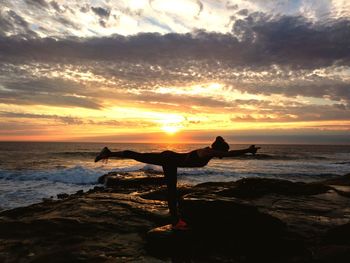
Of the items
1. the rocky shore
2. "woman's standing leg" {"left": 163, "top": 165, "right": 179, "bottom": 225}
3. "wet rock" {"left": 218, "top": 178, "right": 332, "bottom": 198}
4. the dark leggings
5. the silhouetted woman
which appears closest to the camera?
the rocky shore

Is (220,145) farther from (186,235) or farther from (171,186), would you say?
(186,235)

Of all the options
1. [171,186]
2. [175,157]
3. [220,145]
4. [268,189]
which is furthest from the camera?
[268,189]

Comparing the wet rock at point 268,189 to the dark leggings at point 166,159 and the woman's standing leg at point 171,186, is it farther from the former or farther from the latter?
the dark leggings at point 166,159

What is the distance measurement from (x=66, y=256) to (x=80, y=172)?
28.7 m

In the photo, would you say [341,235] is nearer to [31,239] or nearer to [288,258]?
[288,258]

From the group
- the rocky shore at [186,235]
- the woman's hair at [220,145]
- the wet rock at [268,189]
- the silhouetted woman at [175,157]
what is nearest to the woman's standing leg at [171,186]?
the silhouetted woman at [175,157]

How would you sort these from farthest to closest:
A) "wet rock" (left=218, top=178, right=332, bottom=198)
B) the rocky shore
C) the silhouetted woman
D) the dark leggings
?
"wet rock" (left=218, top=178, right=332, bottom=198) < the dark leggings < the silhouetted woman < the rocky shore

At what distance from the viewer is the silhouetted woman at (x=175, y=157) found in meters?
6.95

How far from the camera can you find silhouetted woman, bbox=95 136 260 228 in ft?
22.8

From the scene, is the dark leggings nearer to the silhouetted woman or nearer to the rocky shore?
the silhouetted woman

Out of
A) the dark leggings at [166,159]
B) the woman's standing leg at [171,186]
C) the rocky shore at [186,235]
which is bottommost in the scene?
the rocky shore at [186,235]

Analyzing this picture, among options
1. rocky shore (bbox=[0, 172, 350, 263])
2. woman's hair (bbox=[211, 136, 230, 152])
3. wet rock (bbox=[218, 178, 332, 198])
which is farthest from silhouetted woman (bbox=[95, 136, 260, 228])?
wet rock (bbox=[218, 178, 332, 198])

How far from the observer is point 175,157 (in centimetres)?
749

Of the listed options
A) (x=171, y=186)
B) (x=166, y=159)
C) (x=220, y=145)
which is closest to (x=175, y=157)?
(x=166, y=159)
